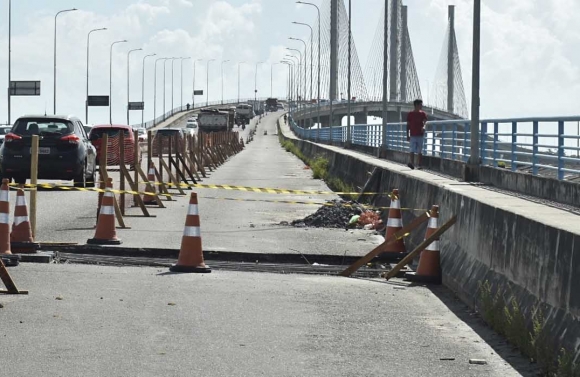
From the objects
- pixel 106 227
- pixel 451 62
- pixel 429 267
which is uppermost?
pixel 451 62

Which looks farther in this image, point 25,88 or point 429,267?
point 25,88

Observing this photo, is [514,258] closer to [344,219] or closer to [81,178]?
[344,219]

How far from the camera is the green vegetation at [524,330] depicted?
7.88 meters

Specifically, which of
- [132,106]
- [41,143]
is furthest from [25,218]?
[132,106]

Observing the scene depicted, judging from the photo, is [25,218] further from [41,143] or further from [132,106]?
[132,106]

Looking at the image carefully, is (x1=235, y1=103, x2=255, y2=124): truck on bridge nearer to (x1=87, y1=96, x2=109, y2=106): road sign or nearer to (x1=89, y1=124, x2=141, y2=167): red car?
(x1=87, y1=96, x2=109, y2=106): road sign

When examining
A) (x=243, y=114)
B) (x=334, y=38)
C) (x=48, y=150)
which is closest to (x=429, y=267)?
(x=48, y=150)

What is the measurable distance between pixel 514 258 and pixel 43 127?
800 inches

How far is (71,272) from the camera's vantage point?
13.7 m

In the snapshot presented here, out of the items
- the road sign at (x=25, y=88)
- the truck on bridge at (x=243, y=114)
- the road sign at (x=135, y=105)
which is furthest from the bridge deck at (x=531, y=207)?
the road sign at (x=135, y=105)

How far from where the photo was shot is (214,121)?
374 ft

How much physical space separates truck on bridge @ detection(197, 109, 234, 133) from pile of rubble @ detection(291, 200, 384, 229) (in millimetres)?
90375

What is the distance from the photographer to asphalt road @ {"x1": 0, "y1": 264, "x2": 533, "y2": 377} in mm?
8398

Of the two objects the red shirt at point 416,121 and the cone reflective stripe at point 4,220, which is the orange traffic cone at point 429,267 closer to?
the cone reflective stripe at point 4,220
